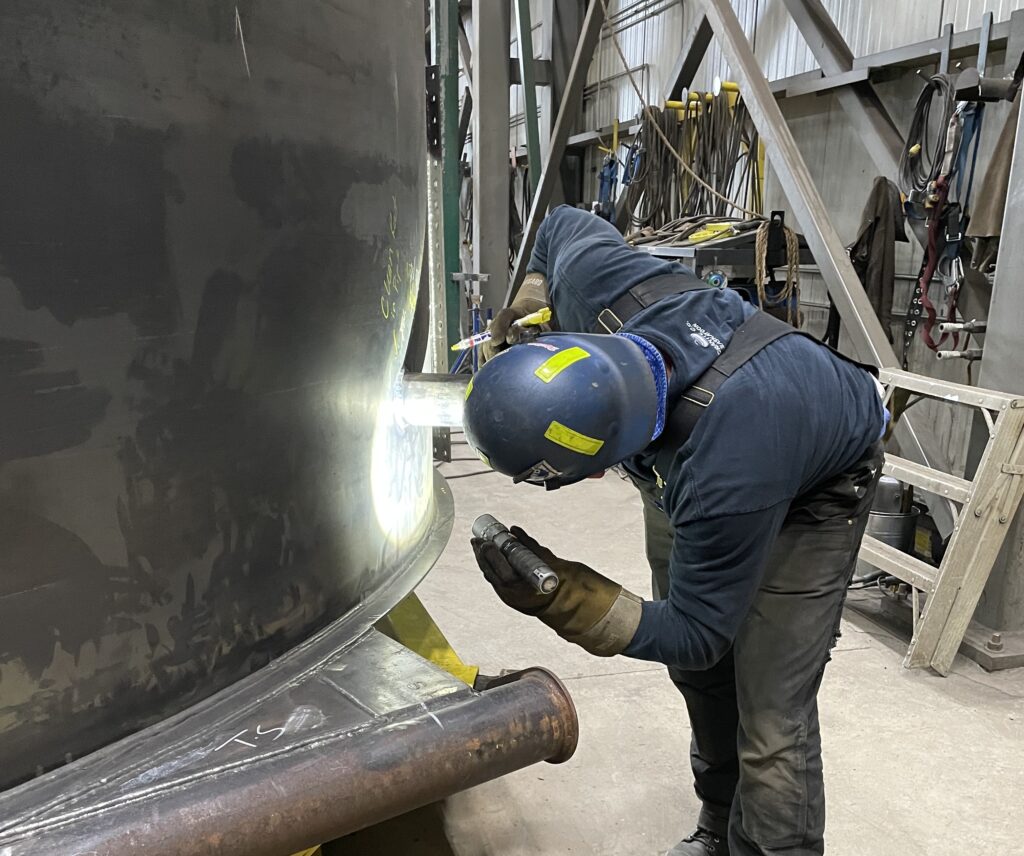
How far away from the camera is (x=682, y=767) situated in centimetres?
217

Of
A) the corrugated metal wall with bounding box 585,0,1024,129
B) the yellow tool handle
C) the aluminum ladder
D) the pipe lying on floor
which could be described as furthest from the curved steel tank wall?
the corrugated metal wall with bounding box 585,0,1024,129

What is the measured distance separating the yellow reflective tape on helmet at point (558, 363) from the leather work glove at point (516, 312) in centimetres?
68

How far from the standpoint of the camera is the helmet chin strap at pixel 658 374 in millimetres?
1209

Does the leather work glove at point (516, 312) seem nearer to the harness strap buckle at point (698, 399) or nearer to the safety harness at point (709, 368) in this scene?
the safety harness at point (709, 368)

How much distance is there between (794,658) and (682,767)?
0.84 metres

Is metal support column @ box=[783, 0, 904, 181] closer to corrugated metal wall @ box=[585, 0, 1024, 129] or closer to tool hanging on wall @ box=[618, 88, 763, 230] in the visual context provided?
corrugated metal wall @ box=[585, 0, 1024, 129]

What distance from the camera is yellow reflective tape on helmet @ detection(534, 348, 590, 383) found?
106 centimetres

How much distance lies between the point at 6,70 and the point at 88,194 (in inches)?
4.5

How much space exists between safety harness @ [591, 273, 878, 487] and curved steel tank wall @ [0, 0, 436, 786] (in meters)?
0.47

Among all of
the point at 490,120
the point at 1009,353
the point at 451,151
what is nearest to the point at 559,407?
the point at 1009,353

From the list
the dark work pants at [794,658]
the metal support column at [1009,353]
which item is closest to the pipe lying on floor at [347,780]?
the dark work pants at [794,658]

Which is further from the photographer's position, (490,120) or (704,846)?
(490,120)

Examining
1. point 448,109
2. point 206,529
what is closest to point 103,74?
point 206,529

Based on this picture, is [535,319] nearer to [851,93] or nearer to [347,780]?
[347,780]
